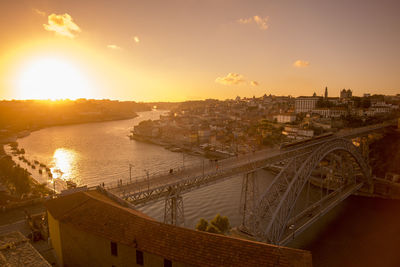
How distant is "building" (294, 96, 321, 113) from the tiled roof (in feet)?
246

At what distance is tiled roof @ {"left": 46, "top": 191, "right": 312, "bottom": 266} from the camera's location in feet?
19.0

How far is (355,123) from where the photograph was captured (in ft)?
165

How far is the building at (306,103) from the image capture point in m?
74.8

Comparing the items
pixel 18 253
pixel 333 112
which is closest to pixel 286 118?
pixel 333 112

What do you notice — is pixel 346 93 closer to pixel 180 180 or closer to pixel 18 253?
pixel 180 180

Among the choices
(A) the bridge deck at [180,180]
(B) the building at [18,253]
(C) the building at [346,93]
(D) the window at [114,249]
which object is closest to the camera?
(B) the building at [18,253]

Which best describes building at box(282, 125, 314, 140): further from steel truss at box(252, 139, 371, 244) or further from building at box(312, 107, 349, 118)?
steel truss at box(252, 139, 371, 244)

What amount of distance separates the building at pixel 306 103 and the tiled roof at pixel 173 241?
74915 mm

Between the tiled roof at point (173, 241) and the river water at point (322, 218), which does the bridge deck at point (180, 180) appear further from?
the river water at point (322, 218)

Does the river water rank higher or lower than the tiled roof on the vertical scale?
lower

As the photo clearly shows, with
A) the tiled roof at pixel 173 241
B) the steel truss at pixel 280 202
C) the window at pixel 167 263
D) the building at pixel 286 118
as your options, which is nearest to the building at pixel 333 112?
the building at pixel 286 118

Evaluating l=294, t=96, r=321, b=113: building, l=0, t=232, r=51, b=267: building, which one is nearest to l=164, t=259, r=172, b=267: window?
l=0, t=232, r=51, b=267: building

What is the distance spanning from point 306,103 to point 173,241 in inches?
3072

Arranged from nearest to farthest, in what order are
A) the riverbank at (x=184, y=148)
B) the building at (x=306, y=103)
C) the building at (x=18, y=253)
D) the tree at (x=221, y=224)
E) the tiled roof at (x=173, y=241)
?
the tiled roof at (x=173, y=241)
the building at (x=18, y=253)
the tree at (x=221, y=224)
the riverbank at (x=184, y=148)
the building at (x=306, y=103)
